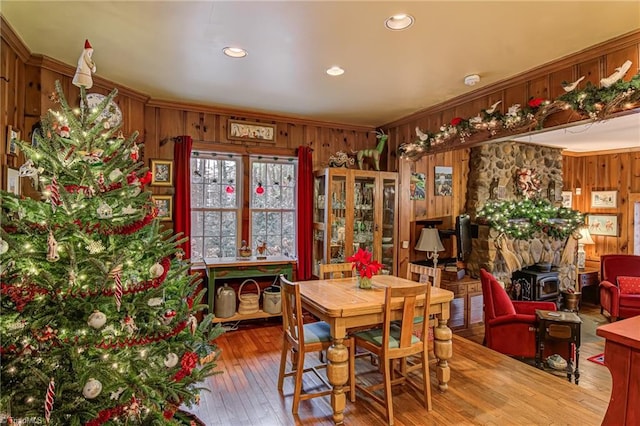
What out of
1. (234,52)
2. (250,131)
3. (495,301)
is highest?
(234,52)

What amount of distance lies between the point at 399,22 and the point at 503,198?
434cm

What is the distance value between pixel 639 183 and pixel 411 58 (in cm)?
628

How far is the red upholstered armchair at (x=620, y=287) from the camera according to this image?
5.14 m

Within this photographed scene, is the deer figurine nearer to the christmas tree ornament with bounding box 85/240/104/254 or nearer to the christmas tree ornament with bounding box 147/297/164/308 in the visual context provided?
the christmas tree ornament with bounding box 147/297/164/308

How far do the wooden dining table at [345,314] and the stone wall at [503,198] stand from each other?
2806mm

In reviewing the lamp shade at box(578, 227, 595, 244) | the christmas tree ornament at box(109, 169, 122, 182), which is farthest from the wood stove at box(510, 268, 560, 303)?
the christmas tree ornament at box(109, 169, 122, 182)

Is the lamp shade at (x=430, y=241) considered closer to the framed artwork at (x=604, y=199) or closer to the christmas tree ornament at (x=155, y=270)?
the christmas tree ornament at (x=155, y=270)

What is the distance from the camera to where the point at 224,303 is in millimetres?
4117

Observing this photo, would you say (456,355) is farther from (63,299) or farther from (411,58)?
(63,299)

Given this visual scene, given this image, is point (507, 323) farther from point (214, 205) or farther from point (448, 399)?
point (214, 205)

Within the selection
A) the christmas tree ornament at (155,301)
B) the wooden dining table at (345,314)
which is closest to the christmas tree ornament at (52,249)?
the christmas tree ornament at (155,301)

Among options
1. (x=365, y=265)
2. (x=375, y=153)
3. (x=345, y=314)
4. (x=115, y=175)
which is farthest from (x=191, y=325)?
(x=375, y=153)

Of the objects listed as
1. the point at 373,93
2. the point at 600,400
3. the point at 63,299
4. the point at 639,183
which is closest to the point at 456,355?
the point at 600,400

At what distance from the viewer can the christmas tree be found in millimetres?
1445
